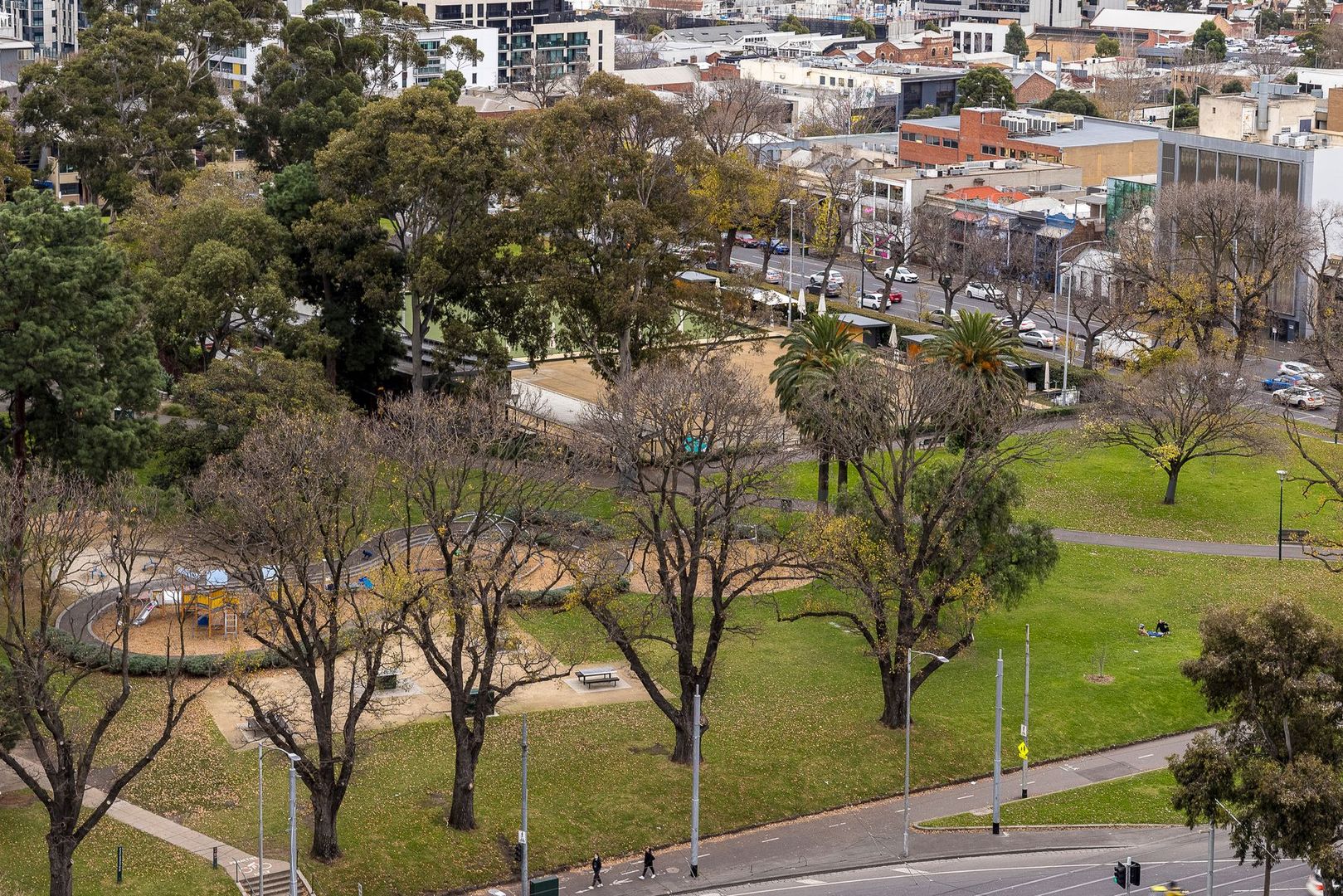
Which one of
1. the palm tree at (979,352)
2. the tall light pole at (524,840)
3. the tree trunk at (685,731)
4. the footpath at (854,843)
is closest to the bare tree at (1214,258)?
the palm tree at (979,352)

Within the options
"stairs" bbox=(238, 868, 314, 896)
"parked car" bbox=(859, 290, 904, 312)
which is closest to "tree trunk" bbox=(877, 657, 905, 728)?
"stairs" bbox=(238, 868, 314, 896)

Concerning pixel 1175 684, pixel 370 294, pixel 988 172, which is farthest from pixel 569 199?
pixel 988 172

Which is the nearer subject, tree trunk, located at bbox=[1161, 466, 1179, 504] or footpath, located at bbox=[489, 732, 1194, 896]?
footpath, located at bbox=[489, 732, 1194, 896]

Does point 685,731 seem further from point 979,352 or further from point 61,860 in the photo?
point 979,352

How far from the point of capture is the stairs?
53.9 meters

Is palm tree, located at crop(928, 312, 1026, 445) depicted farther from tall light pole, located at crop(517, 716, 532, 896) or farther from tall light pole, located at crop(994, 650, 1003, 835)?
tall light pole, located at crop(517, 716, 532, 896)

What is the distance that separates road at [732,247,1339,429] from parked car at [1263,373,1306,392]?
1.70 feet

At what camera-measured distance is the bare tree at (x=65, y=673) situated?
50906 mm

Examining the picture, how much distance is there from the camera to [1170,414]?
295ft

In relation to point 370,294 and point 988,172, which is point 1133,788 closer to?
point 370,294

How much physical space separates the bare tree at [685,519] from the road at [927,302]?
38.2m

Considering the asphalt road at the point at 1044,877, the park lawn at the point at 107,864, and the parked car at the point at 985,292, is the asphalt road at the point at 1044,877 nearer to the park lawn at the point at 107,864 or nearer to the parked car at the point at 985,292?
the park lawn at the point at 107,864

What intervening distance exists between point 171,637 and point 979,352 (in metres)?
33.1

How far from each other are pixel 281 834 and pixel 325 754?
373 centimetres
